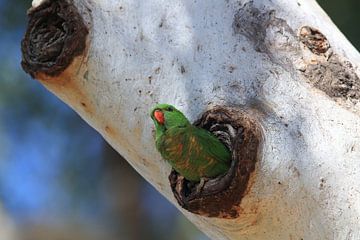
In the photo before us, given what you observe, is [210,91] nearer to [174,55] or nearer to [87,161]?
[174,55]

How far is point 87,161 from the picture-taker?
11.5 ft

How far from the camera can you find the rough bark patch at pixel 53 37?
1.02m

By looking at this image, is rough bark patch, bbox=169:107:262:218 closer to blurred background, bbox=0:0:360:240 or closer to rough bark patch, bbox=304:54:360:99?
rough bark patch, bbox=304:54:360:99

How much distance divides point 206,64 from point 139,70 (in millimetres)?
99

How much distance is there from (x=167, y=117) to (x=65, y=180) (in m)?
2.76

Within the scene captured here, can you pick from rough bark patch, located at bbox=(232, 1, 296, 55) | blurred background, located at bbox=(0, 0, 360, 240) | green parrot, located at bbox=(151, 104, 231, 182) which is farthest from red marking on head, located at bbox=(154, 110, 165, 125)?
blurred background, located at bbox=(0, 0, 360, 240)

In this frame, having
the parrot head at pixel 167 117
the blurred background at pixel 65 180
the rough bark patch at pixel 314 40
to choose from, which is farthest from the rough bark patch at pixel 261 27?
the blurred background at pixel 65 180

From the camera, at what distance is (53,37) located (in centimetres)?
102

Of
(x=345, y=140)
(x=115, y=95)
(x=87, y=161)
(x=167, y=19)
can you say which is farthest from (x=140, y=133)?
(x=87, y=161)

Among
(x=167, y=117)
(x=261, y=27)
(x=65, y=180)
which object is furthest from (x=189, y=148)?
(x=65, y=180)

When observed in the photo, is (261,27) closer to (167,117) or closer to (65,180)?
(167,117)

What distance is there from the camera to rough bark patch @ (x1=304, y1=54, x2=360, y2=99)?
93cm

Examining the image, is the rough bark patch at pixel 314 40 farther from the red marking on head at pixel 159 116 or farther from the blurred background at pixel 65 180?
the blurred background at pixel 65 180

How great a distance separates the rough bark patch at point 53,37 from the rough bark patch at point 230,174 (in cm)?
23
